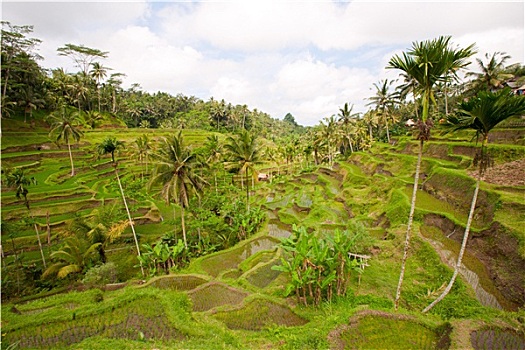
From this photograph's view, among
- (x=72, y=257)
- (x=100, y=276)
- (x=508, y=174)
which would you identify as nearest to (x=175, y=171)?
(x=100, y=276)

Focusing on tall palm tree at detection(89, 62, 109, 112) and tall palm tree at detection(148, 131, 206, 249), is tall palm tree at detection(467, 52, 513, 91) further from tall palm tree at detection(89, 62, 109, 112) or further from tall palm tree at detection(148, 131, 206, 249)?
tall palm tree at detection(89, 62, 109, 112)

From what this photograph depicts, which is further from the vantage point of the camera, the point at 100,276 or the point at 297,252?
the point at 100,276

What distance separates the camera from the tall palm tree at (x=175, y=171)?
56.1 feet

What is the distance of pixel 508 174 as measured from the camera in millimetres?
17625

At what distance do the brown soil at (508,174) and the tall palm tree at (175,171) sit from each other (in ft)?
66.8

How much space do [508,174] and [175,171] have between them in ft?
74.7

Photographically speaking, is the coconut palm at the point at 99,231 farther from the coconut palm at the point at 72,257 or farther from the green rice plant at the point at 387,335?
the green rice plant at the point at 387,335

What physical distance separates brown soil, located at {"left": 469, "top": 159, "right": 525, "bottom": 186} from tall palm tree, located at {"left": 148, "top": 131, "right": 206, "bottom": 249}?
2037 cm

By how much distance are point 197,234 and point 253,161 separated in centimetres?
810

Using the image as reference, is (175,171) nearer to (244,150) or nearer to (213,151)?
(244,150)

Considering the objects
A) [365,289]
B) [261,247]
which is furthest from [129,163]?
[365,289]

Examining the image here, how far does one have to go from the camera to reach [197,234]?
73.4 ft

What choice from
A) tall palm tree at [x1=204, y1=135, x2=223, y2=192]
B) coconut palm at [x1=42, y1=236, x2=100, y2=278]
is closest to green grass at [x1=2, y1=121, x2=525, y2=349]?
coconut palm at [x1=42, y1=236, x2=100, y2=278]

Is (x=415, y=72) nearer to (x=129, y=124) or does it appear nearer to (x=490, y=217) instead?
(x=490, y=217)
